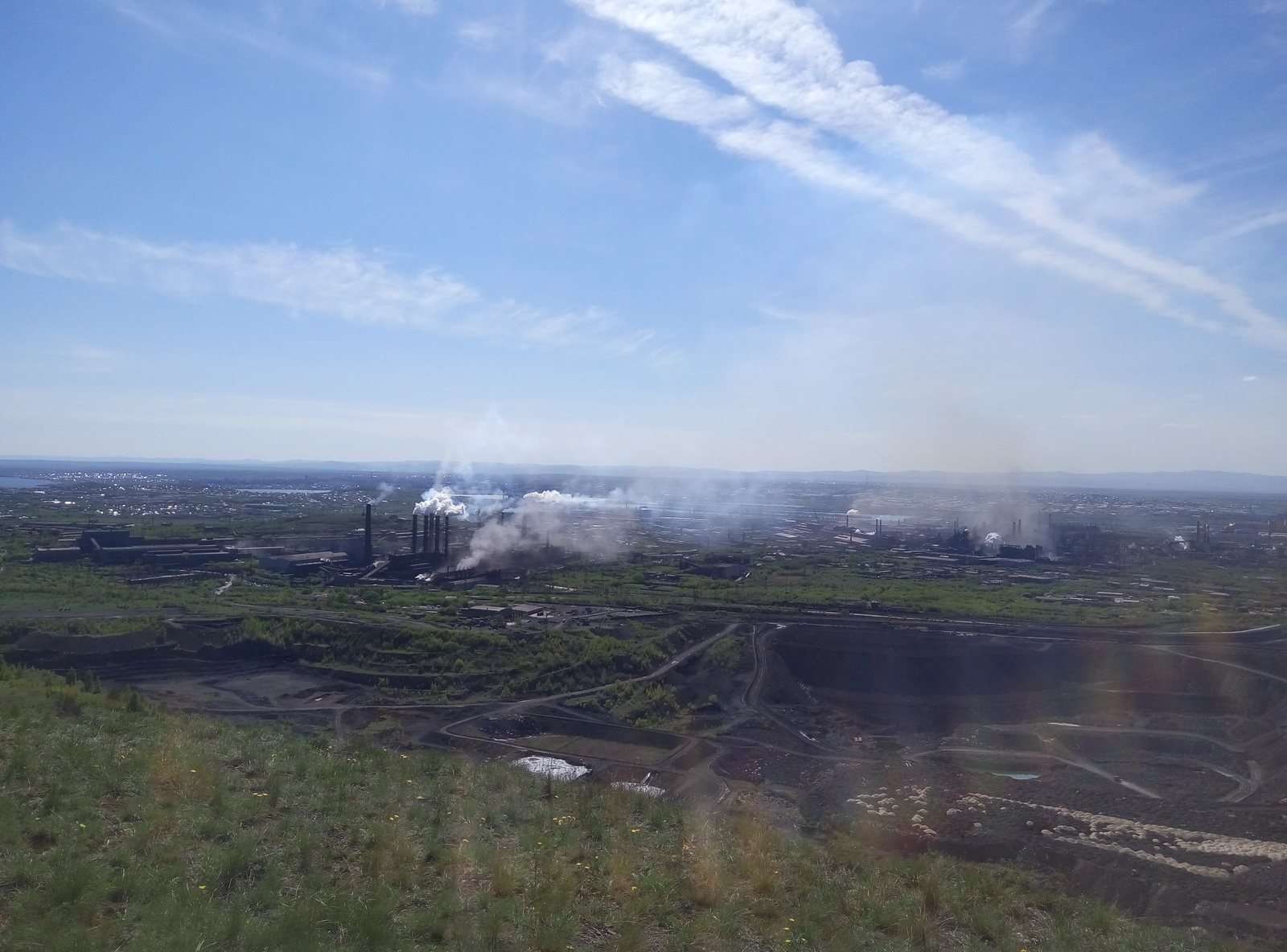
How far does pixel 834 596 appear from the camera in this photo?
5588 centimetres

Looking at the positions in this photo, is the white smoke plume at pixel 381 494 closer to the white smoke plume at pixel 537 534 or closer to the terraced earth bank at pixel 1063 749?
the white smoke plume at pixel 537 534

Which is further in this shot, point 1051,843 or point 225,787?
point 1051,843

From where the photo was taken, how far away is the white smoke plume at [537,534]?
68.2m

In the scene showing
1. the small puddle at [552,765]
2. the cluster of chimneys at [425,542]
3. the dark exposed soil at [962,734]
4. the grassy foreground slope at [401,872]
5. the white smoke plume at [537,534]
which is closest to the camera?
the grassy foreground slope at [401,872]

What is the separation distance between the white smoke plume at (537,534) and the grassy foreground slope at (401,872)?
51454 mm

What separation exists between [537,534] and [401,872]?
238 ft

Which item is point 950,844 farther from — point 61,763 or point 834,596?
point 834,596

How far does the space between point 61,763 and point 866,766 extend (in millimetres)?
19792

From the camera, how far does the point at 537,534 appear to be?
80062mm

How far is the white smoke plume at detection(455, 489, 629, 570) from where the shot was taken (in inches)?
2687

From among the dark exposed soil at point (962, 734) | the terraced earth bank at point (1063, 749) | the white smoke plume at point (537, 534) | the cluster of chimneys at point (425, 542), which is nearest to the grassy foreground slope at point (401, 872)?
the terraced earth bank at point (1063, 749)

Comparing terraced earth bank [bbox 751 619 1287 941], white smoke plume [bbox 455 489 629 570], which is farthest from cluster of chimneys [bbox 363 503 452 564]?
terraced earth bank [bbox 751 619 1287 941]

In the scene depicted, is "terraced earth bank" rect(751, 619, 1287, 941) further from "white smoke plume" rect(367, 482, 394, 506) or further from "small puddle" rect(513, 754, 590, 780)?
"white smoke plume" rect(367, 482, 394, 506)

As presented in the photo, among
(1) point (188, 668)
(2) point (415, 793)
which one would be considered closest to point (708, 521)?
(1) point (188, 668)
